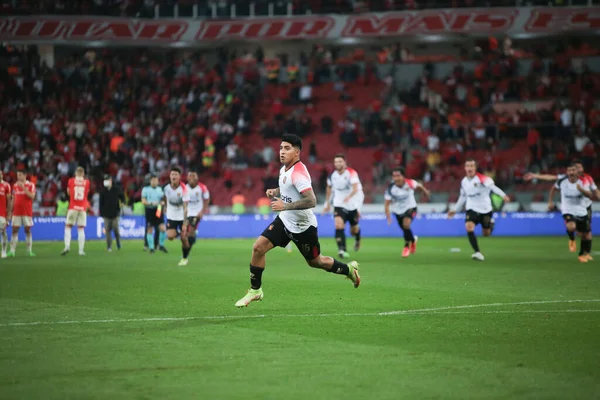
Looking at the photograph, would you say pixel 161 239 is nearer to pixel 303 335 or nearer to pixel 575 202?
pixel 575 202

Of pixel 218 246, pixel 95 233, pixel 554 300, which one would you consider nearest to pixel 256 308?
pixel 554 300

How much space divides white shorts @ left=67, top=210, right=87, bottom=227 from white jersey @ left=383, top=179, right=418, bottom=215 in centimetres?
902

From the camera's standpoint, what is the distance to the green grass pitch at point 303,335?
23.5ft

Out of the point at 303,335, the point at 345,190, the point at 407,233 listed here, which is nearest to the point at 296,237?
the point at 303,335

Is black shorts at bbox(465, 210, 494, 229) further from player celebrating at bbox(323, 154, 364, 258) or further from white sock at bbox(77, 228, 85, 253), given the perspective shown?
white sock at bbox(77, 228, 85, 253)

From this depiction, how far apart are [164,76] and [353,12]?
11.3 metres

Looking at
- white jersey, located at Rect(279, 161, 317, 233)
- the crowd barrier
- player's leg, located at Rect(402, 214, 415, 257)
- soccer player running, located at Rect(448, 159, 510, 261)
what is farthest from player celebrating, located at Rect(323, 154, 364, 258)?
the crowd barrier

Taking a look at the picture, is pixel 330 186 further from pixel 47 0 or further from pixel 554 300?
pixel 47 0

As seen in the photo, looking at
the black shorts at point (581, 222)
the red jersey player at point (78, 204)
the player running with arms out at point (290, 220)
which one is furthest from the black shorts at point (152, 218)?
the player running with arms out at point (290, 220)

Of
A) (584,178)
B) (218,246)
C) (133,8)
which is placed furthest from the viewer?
(133,8)

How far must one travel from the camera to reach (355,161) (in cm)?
4322

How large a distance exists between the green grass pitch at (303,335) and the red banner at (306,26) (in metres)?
31.7

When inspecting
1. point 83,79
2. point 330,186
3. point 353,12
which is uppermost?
point 353,12

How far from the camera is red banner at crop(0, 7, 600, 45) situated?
157 ft
